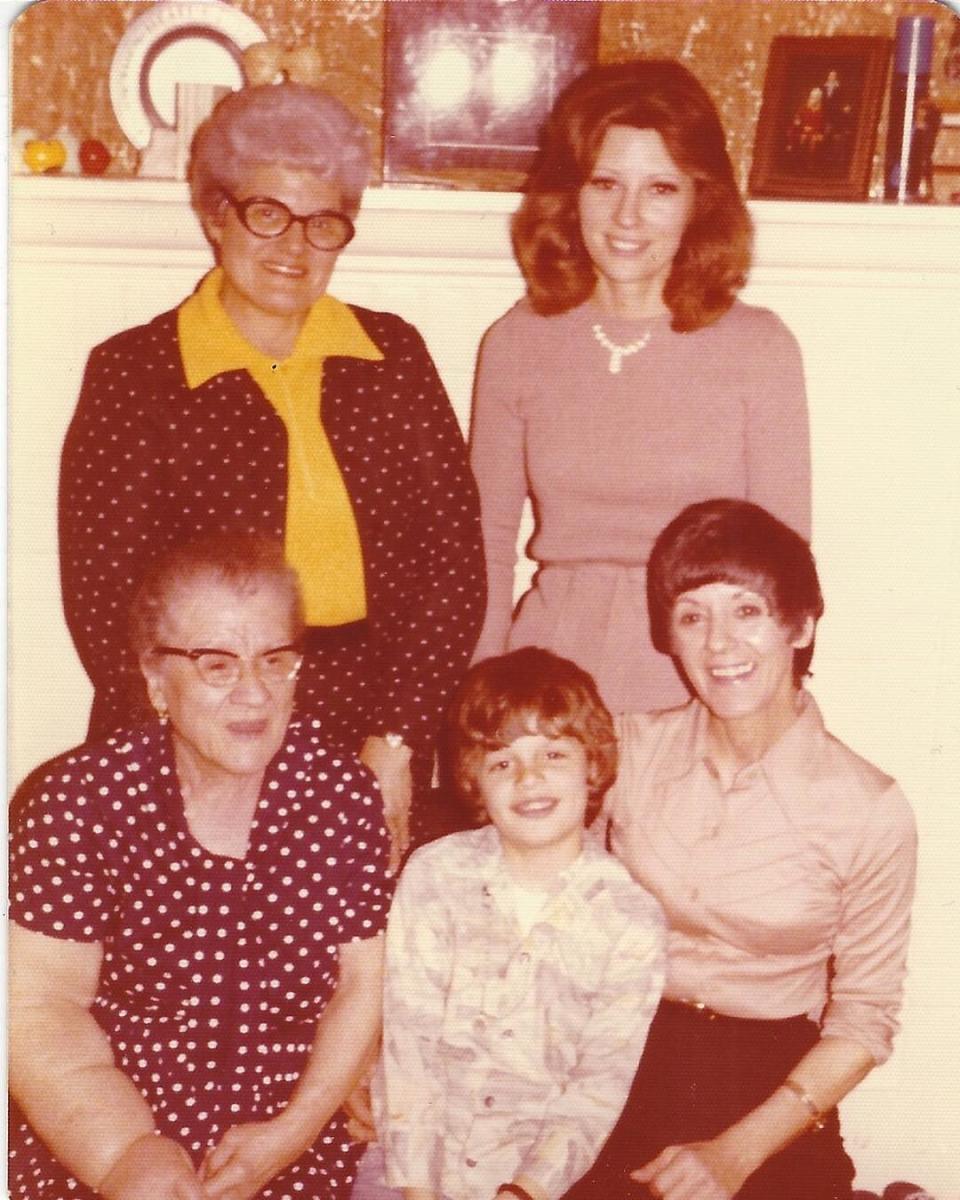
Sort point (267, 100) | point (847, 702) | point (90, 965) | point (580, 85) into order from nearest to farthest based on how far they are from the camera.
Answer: point (90, 965)
point (267, 100)
point (580, 85)
point (847, 702)

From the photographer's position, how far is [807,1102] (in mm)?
1411

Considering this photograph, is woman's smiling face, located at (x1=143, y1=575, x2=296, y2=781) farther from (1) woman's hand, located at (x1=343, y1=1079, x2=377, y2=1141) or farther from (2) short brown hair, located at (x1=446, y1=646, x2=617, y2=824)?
(1) woman's hand, located at (x1=343, y1=1079, x2=377, y2=1141)

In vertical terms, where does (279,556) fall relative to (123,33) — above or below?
below

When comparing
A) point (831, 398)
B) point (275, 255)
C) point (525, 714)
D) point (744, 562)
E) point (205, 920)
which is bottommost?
Answer: point (205, 920)

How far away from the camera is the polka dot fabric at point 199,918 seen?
1.33 m

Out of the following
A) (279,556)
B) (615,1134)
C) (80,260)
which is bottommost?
(615,1134)

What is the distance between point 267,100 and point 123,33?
0.34m

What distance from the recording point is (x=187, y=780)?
53.5 inches

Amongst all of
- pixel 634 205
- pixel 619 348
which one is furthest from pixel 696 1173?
pixel 634 205

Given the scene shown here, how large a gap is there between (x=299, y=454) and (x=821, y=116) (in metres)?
0.82

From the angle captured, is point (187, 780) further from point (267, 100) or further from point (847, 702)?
point (847, 702)

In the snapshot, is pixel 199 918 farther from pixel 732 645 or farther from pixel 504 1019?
pixel 732 645

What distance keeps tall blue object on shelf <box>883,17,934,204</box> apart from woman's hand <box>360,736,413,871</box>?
0.97 m

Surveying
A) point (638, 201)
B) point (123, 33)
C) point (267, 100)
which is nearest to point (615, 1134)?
point (638, 201)
